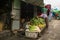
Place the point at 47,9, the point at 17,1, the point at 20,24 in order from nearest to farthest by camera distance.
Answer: the point at 17,1, the point at 20,24, the point at 47,9

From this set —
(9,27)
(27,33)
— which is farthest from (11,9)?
(27,33)

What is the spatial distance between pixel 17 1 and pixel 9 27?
4.71ft

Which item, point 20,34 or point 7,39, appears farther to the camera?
point 20,34

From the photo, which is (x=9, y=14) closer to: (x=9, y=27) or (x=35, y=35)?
(x=9, y=27)

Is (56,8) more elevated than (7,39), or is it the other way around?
(56,8)

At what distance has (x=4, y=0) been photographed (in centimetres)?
803

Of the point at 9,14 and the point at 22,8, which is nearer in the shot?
the point at 9,14

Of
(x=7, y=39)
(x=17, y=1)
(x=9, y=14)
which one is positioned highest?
(x=17, y=1)

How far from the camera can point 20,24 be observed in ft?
30.0

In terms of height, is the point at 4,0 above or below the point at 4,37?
above

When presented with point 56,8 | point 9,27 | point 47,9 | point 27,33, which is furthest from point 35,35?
point 56,8

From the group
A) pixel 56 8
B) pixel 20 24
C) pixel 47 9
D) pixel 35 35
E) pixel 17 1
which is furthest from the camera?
pixel 56 8

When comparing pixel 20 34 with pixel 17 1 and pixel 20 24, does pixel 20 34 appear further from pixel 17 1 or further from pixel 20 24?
pixel 17 1

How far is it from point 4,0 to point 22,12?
6.40ft
